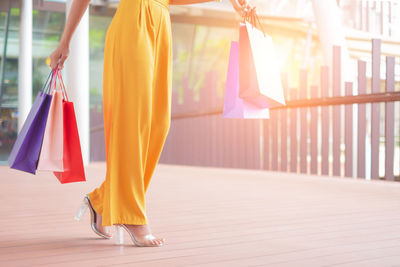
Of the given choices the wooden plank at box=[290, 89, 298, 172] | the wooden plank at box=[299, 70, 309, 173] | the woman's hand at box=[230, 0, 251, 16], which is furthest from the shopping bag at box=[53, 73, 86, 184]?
the wooden plank at box=[290, 89, 298, 172]

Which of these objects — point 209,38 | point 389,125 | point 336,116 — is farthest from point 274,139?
point 209,38

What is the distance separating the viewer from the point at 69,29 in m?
2.35

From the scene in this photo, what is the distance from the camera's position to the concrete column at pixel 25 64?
1025 centimetres

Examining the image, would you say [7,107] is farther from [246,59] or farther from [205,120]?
[246,59]

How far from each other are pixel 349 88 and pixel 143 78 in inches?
184

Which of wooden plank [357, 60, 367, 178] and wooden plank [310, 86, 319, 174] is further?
wooden plank [310, 86, 319, 174]

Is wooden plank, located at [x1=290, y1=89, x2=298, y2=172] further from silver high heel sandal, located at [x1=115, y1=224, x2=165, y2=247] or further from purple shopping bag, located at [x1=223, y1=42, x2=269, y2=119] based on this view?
silver high heel sandal, located at [x1=115, y1=224, x2=165, y2=247]

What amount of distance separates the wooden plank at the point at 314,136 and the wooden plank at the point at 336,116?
290 millimetres

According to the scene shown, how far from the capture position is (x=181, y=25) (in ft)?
46.4

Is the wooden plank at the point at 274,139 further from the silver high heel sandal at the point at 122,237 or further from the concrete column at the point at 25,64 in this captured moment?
the silver high heel sandal at the point at 122,237

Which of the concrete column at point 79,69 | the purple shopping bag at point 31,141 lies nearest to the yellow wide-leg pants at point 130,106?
the purple shopping bag at point 31,141

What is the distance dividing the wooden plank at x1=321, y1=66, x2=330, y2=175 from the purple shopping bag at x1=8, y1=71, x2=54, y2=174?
4.98 meters

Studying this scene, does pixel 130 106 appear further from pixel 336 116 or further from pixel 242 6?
pixel 336 116

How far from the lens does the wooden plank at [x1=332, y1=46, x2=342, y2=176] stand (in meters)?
6.54
